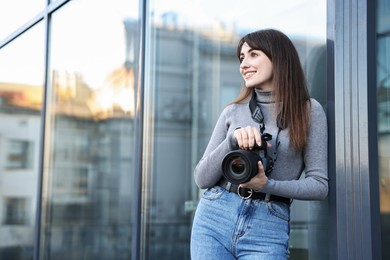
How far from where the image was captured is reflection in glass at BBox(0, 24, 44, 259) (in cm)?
499

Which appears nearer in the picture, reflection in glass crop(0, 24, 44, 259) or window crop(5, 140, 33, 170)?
reflection in glass crop(0, 24, 44, 259)

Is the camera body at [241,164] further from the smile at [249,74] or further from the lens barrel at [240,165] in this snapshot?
the smile at [249,74]

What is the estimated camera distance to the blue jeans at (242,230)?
1792 mm

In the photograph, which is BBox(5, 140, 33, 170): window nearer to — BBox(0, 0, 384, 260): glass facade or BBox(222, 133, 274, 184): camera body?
BBox(0, 0, 384, 260): glass facade

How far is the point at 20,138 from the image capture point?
5445mm

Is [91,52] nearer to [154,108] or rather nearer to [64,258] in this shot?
[154,108]

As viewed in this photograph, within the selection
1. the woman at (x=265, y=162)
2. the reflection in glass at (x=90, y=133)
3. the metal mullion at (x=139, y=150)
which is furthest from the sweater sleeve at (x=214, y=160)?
the reflection in glass at (x=90, y=133)

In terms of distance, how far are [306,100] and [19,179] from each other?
13.0 ft

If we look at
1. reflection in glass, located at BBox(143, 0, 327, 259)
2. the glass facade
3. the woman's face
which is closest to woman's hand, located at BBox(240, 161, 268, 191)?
the woman's face

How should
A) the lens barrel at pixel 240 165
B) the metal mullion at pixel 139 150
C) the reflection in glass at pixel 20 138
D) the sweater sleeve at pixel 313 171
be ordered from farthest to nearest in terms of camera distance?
the reflection in glass at pixel 20 138 → the metal mullion at pixel 139 150 → the sweater sleeve at pixel 313 171 → the lens barrel at pixel 240 165

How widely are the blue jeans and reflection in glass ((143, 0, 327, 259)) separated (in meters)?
1.58

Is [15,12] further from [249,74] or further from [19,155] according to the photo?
[249,74]

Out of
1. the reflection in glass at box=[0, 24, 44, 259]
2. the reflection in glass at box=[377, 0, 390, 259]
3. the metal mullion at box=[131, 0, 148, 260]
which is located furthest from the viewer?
the reflection in glass at box=[0, 24, 44, 259]

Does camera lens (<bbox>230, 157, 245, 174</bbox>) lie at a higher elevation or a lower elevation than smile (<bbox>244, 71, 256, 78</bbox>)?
lower
